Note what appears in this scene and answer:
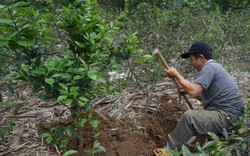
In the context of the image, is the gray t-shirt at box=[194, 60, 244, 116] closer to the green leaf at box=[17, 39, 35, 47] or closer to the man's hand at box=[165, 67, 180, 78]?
the man's hand at box=[165, 67, 180, 78]

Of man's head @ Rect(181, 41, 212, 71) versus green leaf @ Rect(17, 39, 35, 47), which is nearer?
green leaf @ Rect(17, 39, 35, 47)

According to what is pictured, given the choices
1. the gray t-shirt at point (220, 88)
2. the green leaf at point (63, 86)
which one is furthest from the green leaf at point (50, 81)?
the gray t-shirt at point (220, 88)

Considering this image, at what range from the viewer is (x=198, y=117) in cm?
383

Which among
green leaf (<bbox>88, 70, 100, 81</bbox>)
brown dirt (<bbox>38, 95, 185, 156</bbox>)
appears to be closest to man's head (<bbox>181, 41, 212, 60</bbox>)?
brown dirt (<bbox>38, 95, 185, 156</bbox>)

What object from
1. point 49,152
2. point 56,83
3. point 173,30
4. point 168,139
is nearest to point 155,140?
point 168,139

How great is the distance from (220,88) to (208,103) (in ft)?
0.77

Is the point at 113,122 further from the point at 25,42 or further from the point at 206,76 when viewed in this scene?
the point at 25,42

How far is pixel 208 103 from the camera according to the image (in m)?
4.07

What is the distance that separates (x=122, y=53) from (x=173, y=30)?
4.90m

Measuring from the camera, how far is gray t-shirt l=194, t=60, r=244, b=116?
3916 millimetres

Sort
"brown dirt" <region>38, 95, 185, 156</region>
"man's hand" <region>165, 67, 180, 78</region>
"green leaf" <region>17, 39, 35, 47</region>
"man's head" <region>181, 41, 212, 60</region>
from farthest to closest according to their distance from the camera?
"man's head" <region>181, 41, 212, 60</region> < "man's hand" <region>165, 67, 180, 78</region> < "brown dirt" <region>38, 95, 185, 156</region> < "green leaf" <region>17, 39, 35, 47</region>

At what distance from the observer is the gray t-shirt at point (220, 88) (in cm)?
392

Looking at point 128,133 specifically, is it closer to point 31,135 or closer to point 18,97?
point 31,135

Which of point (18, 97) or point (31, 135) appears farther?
point (18, 97)
